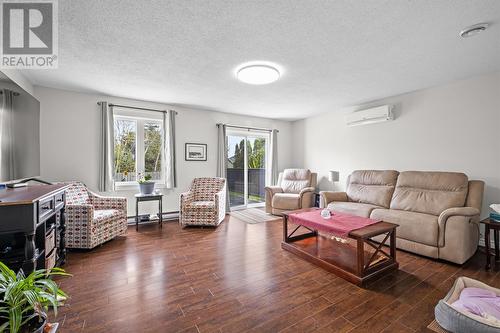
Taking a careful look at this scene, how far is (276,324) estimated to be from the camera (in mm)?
1595

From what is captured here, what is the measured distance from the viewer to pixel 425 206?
10.2ft

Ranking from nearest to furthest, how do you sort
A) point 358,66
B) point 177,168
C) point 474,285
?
point 474,285
point 358,66
point 177,168

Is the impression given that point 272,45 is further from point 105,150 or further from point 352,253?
point 105,150

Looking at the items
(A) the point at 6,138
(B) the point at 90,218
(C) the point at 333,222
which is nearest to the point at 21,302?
(A) the point at 6,138

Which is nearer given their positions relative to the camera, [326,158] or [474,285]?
[474,285]

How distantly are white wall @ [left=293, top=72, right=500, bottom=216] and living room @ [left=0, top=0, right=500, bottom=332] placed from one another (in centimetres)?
2

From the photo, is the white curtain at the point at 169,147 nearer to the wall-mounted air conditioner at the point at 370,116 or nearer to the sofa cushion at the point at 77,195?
the sofa cushion at the point at 77,195

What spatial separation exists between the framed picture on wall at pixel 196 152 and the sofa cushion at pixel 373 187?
10.3ft

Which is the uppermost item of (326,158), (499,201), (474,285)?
(326,158)

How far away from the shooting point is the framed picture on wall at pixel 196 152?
191 inches

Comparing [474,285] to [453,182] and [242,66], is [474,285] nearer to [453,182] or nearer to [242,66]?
[453,182]

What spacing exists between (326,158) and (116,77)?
14.8ft

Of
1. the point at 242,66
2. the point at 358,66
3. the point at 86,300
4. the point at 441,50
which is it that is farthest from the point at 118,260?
the point at 441,50

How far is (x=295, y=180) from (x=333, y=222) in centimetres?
283
